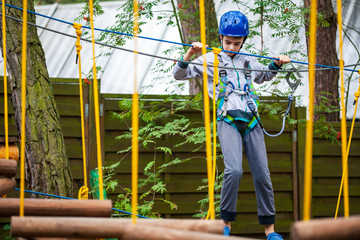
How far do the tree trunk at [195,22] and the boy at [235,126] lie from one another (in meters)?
1.55

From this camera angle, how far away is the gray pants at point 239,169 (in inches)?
104

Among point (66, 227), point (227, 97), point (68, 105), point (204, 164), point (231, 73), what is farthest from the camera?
point (204, 164)

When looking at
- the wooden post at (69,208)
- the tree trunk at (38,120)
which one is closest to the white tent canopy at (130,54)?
the tree trunk at (38,120)

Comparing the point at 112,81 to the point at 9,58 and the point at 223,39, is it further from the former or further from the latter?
the point at 223,39

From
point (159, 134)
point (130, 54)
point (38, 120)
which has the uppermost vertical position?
point (130, 54)

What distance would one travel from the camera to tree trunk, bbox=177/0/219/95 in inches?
179

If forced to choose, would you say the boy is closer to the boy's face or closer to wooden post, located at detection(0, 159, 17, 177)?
the boy's face

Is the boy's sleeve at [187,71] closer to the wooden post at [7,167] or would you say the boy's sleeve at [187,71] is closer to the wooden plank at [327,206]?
the wooden post at [7,167]

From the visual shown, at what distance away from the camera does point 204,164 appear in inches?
173

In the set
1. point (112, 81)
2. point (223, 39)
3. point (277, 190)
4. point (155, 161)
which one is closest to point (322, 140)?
point (277, 190)

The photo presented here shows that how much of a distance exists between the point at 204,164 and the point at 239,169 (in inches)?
70.6

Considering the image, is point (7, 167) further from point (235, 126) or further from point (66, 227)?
point (235, 126)

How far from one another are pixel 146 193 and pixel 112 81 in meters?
→ 3.30

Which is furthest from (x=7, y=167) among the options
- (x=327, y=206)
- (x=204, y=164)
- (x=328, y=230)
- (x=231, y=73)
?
(x=327, y=206)
